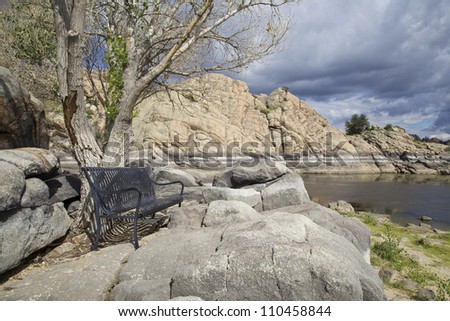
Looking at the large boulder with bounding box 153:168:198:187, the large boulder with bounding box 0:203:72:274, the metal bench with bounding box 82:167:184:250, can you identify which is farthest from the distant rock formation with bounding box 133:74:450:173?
the large boulder with bounding box 0:203:72:274

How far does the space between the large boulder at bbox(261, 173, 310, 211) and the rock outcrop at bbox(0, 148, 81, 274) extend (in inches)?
176

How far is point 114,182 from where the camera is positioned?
5781 millimetres

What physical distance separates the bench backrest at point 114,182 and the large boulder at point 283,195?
287 centimetres

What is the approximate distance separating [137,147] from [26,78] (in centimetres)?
1247

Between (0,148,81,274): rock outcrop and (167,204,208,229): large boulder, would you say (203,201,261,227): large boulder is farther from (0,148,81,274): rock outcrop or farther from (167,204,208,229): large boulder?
(0,148,81,274): rock outcrop

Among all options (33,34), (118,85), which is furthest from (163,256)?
(33,34)

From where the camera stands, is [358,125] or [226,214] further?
[358,125]

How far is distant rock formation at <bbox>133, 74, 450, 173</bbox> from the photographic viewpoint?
31.0m

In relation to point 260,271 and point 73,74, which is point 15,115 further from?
point 260,271

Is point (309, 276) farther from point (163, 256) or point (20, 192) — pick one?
point (20, 192)

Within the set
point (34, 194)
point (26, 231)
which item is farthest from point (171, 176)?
point (26, 231)

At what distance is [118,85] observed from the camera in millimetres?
6789

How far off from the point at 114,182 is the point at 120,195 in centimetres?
28

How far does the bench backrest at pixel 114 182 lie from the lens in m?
5.02
